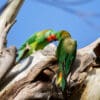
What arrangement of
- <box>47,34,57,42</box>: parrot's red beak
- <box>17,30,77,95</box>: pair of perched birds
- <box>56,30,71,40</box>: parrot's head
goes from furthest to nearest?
<box>47,34,57,42</box>: parrot's red beak
<box>56,30,71,40</box>: parrot's head
<box>17,30,77,95</box>: pair of perched birds

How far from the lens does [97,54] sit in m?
2.50

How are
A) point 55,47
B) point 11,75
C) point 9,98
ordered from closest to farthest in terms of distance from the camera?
point 9,98, point 11,75, point 55,47

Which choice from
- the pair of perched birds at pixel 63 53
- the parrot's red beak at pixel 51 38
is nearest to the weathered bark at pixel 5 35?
the pair of perched birds at pixel 63 53

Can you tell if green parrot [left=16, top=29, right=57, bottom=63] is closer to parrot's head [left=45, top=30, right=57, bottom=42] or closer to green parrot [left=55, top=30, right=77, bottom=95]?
parrot's head [left=45, top=30, right=57, bottom=42]

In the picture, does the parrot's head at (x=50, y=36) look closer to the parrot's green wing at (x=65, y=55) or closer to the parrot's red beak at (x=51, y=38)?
the parrot's red beak at (x=51, y=38)

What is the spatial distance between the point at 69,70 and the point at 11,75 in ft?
1.13

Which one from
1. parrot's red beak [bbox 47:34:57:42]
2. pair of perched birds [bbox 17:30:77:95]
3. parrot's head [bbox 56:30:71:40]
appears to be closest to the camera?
pair of perched birds [bbox 17:30:77:95]

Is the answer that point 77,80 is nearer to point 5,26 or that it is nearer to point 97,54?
point 97,54

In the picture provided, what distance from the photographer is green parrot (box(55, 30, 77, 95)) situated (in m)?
2.30

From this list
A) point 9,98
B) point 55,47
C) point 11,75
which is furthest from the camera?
point 55,47

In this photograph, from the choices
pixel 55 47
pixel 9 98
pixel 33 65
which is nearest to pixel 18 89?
pixel 9 98

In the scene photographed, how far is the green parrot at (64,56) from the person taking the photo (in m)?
2.30

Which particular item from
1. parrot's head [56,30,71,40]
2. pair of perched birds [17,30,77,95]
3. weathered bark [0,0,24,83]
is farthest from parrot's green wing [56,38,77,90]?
weathered bark [0,0,24,83]

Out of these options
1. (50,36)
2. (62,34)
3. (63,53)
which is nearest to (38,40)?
(50,36)
